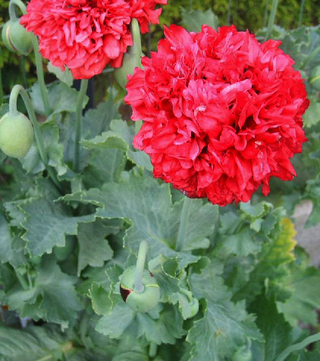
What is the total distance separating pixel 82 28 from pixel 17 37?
0.59ft

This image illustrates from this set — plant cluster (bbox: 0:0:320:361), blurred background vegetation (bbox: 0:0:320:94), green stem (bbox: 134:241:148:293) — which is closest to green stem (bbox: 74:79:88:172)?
plant cluster (bbox: 0:0:320:361)

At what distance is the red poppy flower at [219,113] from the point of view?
0.67 metres

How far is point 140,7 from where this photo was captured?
0.95 meters

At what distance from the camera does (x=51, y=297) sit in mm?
1249

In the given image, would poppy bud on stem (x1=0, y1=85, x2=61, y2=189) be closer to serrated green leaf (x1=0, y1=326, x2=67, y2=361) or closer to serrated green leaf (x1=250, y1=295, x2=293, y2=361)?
serrated green leaf (x1=0, y1=326, x2=67, y2=361)

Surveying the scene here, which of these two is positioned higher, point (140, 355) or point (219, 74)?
point (219, 74)

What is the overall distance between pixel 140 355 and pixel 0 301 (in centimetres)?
38

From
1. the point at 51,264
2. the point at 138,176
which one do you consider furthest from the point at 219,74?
the point at 51,264

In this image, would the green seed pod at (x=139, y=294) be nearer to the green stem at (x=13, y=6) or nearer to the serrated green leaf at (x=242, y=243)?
the serrated green leaf at (x=242, y=243)

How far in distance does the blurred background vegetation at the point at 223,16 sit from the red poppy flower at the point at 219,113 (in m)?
1.05

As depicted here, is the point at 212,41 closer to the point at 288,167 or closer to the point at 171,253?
the point at 288,167

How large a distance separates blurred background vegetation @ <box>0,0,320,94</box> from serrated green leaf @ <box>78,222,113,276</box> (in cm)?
69

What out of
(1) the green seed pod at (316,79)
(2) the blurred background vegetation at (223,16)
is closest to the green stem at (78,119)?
(2) the blurred background vegetation at (223,16)

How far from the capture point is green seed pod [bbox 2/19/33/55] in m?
1.02
